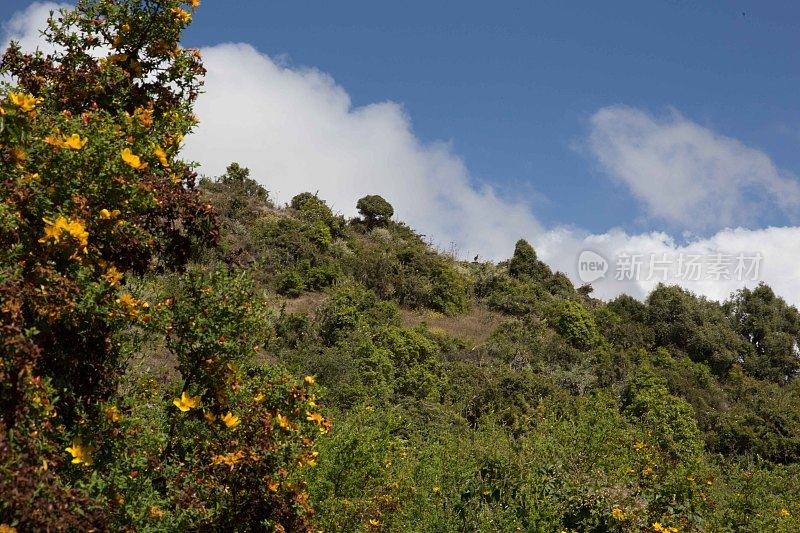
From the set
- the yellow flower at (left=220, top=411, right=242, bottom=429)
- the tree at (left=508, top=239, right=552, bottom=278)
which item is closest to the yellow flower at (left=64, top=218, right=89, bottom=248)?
the yellow flower at (left=220, top=411, right=242, bottom=429)

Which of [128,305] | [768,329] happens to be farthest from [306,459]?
[768,329]

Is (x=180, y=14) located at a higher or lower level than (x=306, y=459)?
higher

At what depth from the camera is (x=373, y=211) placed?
35750 mm

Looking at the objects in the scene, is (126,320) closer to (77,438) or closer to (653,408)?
(77,438)

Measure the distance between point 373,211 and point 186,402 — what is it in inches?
1301

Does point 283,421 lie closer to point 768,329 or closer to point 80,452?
point 80,452

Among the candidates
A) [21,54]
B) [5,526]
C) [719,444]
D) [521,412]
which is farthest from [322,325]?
[5,526]

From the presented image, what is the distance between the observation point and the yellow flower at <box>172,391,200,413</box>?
9.48ft

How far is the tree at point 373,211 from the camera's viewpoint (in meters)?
35.8

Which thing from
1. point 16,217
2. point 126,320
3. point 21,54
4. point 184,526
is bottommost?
point 184,526

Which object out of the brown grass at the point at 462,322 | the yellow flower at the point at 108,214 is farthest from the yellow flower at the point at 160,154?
the brown grass at the point at 462,322

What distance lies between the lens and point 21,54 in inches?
132

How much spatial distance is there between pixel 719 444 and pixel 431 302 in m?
12.0

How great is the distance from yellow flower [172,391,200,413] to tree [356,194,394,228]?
3287 centimetres
